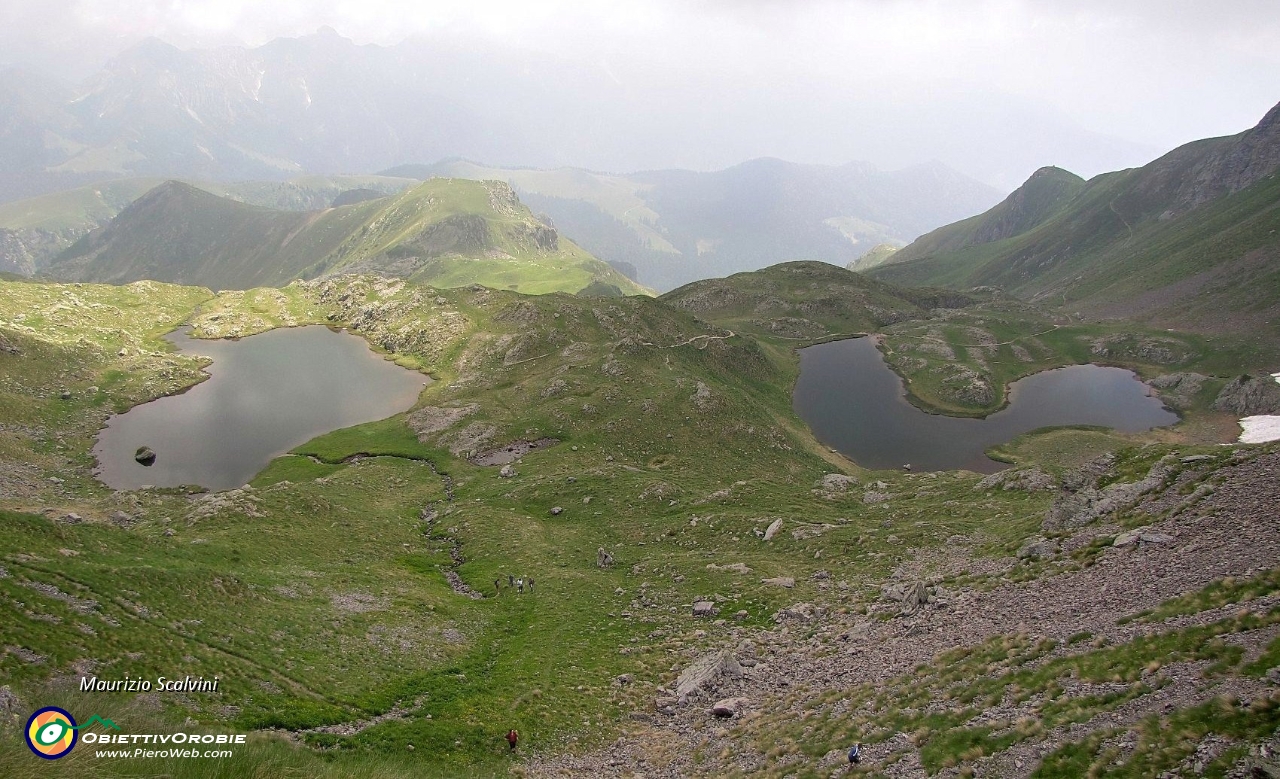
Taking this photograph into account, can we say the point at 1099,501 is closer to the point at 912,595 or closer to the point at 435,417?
the point at 912,595

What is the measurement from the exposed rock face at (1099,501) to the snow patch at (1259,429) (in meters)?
81.8

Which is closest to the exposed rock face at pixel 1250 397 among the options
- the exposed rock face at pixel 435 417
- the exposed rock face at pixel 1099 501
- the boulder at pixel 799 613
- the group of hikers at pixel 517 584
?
the exposed rock face at pixel 1099 501

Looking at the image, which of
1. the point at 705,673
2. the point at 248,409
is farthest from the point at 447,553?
the point at 248,409

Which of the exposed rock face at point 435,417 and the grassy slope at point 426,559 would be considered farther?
the exposed rock face at point 435,417

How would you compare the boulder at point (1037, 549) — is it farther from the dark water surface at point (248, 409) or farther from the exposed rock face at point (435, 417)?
the dark water surface at point (248, 409)

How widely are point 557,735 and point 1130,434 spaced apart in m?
118

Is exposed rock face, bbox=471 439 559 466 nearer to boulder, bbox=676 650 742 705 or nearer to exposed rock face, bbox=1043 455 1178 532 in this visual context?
boulder, bbox=676 650 742 705

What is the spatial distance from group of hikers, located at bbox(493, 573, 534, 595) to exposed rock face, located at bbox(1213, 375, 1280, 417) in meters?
132

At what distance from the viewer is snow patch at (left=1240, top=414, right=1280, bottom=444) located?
86481 mm

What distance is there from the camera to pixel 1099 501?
33.4m

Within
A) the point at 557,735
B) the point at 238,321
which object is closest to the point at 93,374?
the point at 238,321

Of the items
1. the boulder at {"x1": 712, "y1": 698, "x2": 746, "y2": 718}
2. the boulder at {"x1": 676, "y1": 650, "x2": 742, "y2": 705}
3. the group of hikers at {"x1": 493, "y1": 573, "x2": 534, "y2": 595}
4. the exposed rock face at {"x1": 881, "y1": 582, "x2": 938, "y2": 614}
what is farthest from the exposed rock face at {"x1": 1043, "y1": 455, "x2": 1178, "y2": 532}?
the group of hikers at {"x1": 493, "y1": 573, "x2": 534, "y2": 595}

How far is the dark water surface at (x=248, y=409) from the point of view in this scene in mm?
77375

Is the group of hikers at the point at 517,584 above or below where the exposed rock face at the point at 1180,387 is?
below
